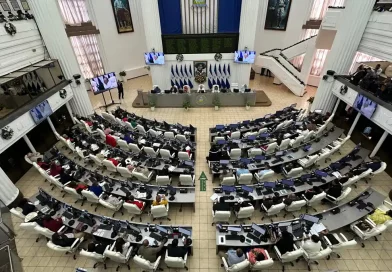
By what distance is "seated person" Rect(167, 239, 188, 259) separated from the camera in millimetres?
7318

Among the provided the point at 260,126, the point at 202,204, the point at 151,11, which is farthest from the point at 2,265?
the point at 151,11

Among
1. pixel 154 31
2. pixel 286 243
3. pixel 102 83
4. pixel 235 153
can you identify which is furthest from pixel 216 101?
pixel 286 243

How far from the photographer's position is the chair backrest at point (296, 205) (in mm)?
8750

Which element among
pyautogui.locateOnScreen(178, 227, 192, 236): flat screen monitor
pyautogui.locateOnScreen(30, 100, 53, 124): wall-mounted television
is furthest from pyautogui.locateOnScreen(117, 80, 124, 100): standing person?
pyautogui.locateOnScreen(178, 227, 192, 236): flat screen monitor

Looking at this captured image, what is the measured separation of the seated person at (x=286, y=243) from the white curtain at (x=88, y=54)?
22855 millimetres

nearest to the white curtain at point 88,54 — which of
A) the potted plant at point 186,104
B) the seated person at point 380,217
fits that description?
the potted plant at point 186,104

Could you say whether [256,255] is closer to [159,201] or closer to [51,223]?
[159,201]

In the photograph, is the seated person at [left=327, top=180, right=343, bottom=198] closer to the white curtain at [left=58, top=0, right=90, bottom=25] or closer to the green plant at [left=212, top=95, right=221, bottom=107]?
the green plant at [left=212, top=95, right=221, bottom=107]

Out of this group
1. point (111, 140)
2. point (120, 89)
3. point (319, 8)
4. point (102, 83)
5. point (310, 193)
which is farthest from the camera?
point (319, 8)

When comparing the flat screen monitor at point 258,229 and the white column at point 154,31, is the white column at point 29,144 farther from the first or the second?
the flat screen monitor at point 258,229

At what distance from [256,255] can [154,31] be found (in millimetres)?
18031

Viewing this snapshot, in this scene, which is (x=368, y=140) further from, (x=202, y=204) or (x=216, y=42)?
(x=216, y=42)

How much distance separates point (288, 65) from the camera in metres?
21.8

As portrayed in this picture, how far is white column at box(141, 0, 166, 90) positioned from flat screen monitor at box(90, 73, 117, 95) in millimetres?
4109
